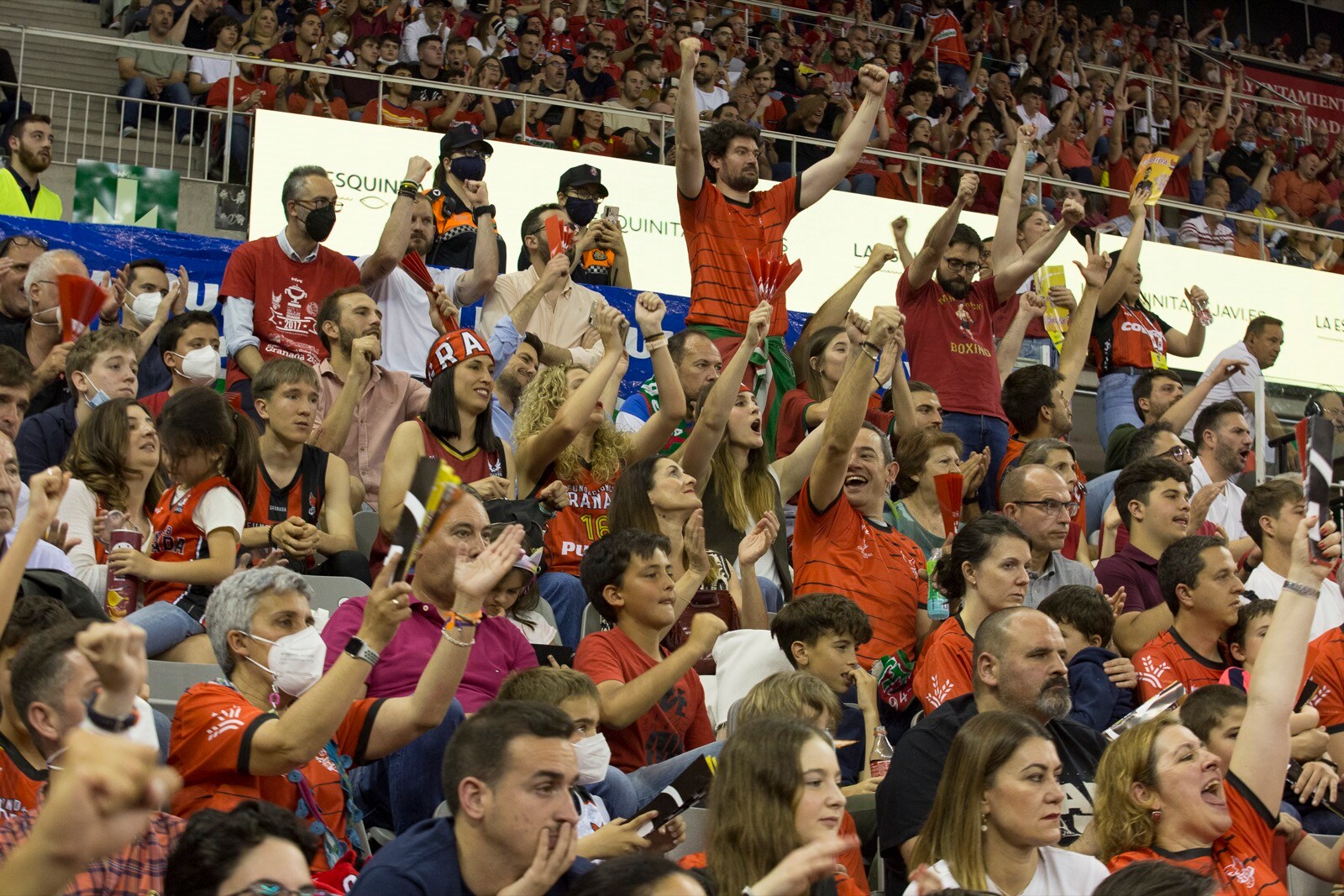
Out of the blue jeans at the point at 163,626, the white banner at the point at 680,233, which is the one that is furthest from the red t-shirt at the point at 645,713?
the white banner at the point at 680,233

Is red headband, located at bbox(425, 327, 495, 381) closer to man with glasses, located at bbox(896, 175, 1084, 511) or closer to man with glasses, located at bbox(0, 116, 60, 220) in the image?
man with glasses, located at bbox(896, 175, 1084, 511)

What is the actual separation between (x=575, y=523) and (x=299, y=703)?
9.05ft

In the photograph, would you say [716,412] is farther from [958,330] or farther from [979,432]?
[958,330]

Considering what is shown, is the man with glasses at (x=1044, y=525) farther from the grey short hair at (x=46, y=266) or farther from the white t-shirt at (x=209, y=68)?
the white t-shirt at (x=209, y=68)

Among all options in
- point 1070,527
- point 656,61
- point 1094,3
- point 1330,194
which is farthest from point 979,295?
point 1094,3

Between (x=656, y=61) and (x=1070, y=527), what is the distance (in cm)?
701

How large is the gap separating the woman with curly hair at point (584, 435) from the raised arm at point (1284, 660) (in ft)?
8.35

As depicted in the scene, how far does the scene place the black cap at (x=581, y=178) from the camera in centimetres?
897

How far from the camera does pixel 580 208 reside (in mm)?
9000

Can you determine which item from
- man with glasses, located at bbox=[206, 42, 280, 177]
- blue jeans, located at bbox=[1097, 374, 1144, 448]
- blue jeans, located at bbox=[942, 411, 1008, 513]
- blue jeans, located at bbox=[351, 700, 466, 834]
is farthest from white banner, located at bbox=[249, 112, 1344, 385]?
blue jeans, located at bbox=[351, 700, 466, 834]

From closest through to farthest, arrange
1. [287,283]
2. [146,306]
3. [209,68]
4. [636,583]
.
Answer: [636,583] → [146,306] → [287,283] → [209,68]

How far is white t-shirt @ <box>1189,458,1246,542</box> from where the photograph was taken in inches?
311

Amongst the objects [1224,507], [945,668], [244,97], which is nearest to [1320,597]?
[1224,507]

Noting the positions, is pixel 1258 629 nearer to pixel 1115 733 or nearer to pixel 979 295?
pixel 1115 733
